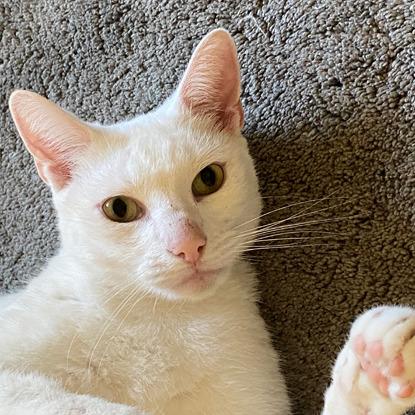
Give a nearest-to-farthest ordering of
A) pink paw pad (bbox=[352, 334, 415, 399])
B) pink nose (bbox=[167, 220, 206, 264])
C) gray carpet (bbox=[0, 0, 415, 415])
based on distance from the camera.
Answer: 1. pink paw pad (bbox=[352, 334, 415, 399])
2. pink nose (bbox=[167, 220, 206, 264])
3. gray carpet (bbox=[0, 0, 415, 415])

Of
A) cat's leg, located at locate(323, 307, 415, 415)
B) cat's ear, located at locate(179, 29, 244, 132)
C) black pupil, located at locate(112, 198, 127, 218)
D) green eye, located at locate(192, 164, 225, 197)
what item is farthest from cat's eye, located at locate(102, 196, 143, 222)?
cat's leg, located at locate(323, 307, 415, 415)

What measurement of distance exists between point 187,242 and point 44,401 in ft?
1.10

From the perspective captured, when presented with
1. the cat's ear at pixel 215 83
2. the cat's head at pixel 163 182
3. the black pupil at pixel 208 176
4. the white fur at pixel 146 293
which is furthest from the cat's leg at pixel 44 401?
the cat's ear at pixel 215 83

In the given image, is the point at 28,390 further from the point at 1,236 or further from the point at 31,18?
the point at 31,18

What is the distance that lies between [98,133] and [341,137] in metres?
0.47

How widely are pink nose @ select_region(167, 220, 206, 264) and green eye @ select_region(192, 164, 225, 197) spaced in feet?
0.39

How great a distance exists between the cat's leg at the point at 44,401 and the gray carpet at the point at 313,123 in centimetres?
42

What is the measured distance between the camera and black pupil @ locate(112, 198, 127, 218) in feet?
3.20

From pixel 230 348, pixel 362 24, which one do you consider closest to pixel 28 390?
pixel 230 348

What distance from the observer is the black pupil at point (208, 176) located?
1.01 m

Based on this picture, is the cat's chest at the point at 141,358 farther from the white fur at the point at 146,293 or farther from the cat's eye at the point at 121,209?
the cat's eye at the point at 121,209

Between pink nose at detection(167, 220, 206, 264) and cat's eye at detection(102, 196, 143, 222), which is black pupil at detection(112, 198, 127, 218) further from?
pink nose at detection(167, 220, 206, 264)

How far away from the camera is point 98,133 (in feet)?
3.42

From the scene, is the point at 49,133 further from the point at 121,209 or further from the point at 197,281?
the point at 197,281
